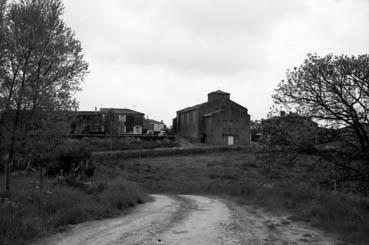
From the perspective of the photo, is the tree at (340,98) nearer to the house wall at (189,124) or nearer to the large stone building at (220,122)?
the large stone building at (220,122)

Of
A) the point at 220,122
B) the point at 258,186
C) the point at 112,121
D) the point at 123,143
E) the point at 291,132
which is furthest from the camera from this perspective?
the point at 220,122

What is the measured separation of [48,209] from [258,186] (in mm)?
15524

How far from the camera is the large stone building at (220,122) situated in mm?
66438

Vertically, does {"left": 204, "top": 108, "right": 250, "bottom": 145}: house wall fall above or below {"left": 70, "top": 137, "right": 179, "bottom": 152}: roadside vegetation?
above

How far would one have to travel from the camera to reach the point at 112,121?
58.3m

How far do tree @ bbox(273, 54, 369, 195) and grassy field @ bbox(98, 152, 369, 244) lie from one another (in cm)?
130

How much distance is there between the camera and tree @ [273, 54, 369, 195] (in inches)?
433

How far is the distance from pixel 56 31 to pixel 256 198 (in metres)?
12.6

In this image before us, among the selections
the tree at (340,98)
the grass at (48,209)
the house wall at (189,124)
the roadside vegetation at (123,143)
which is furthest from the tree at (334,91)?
the house wall at (189,124)

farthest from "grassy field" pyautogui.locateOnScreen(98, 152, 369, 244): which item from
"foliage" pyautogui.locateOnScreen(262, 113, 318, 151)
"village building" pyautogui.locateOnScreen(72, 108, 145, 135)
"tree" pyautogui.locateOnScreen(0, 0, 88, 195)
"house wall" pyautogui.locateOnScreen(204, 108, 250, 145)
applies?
"village building" pyautogui.locateOnScreen(72, 108, 145, 135)

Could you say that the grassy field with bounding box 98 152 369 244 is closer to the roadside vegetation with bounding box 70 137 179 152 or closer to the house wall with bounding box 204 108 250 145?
the roadside vegetation with bounding box 70 137 179 152

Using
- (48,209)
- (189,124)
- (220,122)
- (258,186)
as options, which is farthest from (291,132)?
(189,124)

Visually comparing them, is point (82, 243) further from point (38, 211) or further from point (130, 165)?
point (130, 165)

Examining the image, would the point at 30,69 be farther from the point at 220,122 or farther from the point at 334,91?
the point at 220,122
